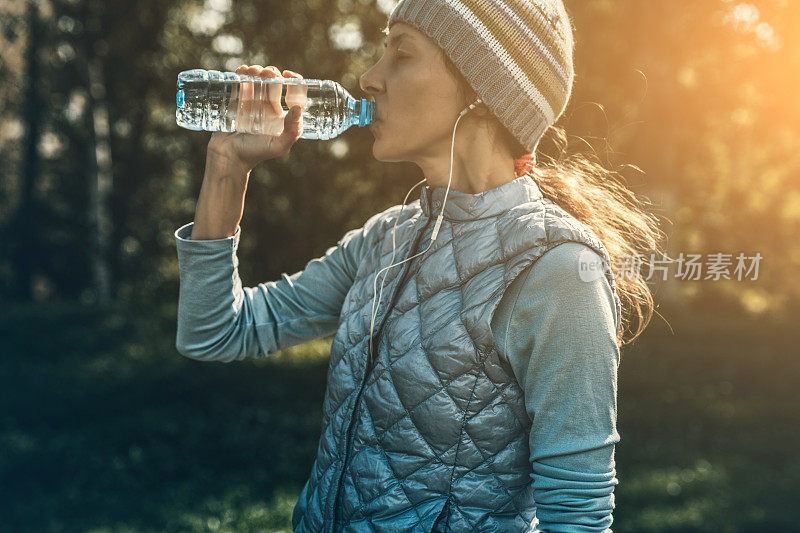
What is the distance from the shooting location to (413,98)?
1982 millimetres

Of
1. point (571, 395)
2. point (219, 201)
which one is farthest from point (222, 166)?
point (571, 395)

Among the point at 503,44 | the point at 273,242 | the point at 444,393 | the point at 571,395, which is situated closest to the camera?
the point at 571,395

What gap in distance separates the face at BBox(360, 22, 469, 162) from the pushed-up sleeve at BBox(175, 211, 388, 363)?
34 centimetres

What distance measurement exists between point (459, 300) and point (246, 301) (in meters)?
0.78

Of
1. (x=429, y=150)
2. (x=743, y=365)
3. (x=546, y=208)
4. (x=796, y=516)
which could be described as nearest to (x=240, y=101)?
(x=429, y=150)

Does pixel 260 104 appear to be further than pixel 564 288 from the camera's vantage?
Yes

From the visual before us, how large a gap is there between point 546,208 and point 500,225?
125 mm

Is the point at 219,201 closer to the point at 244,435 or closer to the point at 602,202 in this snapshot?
the point at 602,202

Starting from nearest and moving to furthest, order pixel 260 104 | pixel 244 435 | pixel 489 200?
1. pixel 489 200
2. pixel 260 104
3. pixel 244 435

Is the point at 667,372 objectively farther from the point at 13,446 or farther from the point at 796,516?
the point at 13,446

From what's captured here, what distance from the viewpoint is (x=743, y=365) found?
10.1 m

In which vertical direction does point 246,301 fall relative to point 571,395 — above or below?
above

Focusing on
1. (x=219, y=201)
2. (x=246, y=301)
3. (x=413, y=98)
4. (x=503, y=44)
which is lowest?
(x=246, y=301)

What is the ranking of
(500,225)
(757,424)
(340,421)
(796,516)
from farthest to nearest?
(757,424) < (796,516) < (340,421) < (500,225)
